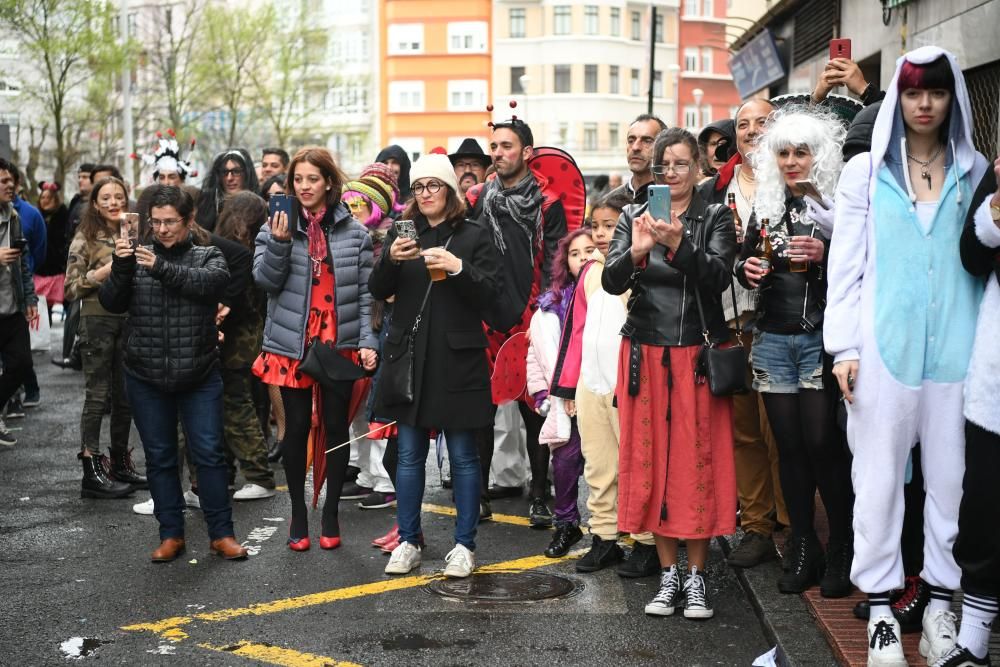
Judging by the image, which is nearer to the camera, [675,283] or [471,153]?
[675,283]

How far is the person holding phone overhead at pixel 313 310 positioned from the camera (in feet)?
23.9

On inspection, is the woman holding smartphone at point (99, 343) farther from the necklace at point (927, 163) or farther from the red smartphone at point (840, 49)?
the necklace at point (927, 163)

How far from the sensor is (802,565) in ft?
20.2

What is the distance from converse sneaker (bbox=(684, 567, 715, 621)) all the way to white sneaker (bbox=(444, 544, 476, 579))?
1208 mm

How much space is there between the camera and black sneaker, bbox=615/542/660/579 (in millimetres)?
6699

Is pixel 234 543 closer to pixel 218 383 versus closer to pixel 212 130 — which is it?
pixel 218 383

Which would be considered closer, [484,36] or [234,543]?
[234,543]

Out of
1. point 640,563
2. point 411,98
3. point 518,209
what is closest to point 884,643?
point 640,563

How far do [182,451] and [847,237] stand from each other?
5.14 metres

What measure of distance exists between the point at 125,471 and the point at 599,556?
3889mm

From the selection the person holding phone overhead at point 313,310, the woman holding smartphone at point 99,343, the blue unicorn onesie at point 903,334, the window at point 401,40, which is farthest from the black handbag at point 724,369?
the window at point 401,40

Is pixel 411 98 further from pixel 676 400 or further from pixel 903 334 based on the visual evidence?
pixel 903 334

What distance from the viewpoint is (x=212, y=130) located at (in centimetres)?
5497

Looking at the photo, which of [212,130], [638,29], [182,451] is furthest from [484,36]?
[182,451]
